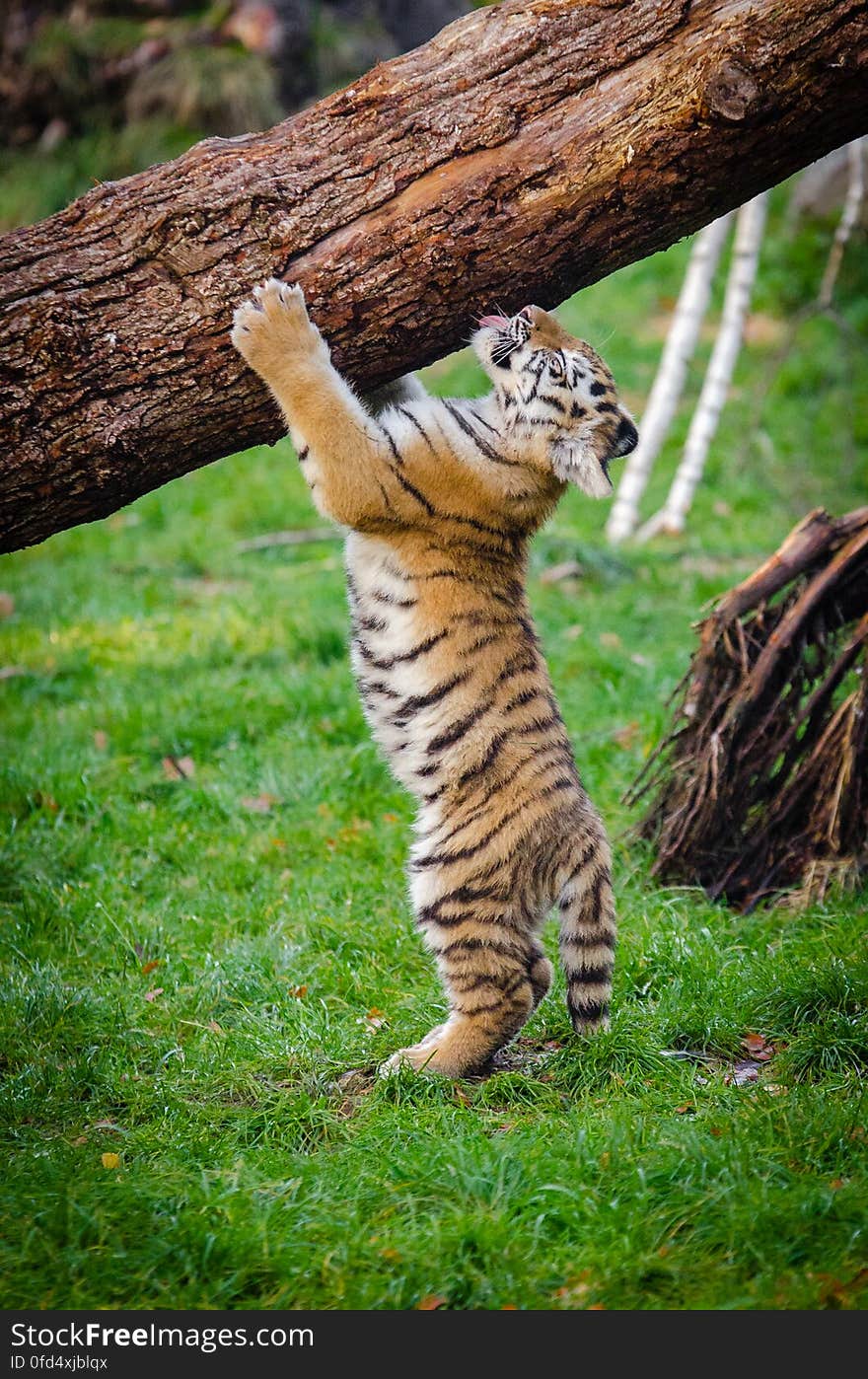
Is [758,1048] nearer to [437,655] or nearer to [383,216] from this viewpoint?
[437,655]

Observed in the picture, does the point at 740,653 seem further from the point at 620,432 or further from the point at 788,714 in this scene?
the point at 620,432

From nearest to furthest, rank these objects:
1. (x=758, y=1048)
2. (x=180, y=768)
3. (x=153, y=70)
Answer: (x=758, y=1048) → (x=180, y=768) → (x=153, y=70)

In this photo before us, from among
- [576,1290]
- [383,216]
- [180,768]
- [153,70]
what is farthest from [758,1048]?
[153,70]

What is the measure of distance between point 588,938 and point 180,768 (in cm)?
314

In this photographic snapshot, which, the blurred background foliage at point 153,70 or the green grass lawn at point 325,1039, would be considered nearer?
the green grass lawn at point 325,1039

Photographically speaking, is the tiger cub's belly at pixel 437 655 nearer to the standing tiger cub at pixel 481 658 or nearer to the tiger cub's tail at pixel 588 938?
the standing tiger cub at pixel 481 658

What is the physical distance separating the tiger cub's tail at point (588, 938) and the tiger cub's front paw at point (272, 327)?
6.00 feet

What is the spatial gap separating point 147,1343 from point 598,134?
3.36 meters

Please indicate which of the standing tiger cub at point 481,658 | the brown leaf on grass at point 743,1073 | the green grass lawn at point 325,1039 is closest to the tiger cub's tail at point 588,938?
the standing tiger cub at point 481,658

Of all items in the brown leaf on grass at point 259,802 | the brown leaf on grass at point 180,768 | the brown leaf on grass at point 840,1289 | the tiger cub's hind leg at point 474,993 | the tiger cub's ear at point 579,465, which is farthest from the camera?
the brown leaf on grass at point 180,768

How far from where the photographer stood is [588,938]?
4.39 metres

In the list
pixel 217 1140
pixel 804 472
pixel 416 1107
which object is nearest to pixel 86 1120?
pixel 217 1140

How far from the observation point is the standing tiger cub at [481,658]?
4.41m

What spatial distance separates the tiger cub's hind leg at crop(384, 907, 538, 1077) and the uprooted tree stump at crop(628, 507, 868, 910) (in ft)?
4.68
